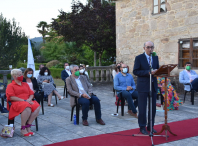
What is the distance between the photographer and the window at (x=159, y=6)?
39.7ft

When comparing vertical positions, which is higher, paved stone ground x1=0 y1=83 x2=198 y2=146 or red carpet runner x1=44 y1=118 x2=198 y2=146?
red carpet runner x1=44 y1=118 x2=198 y2=146

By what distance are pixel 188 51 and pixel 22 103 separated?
8.17 meters

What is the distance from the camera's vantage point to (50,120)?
6.54 m

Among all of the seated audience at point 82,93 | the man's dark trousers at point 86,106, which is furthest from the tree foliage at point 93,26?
the man's dark trousers at point 86,106

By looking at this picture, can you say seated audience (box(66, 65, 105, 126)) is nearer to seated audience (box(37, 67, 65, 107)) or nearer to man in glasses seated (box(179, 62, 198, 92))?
seated audience (box(37, 67, 65, 107))

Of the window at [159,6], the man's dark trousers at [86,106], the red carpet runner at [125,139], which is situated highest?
the window at [159,6]

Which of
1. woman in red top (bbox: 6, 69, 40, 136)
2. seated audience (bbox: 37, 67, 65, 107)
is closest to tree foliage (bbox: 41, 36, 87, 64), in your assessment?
seated audience (bbox: 37, 67, 65, 107)

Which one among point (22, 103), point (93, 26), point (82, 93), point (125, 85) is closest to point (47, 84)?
point (82, 93)

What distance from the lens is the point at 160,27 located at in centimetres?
1227

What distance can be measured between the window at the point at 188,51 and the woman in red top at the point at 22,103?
7766 mm

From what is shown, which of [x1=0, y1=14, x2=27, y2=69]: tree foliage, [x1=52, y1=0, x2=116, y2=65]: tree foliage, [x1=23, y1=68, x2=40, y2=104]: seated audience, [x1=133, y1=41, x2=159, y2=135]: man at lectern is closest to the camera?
[x1=133, y1=41, x2=159, y2=135]: man at lectern

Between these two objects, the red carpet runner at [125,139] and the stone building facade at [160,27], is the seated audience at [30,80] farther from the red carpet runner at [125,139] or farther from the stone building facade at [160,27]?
the stone building facade at [160,27]

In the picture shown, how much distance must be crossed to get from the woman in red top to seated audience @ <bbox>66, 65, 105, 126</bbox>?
1071 mm

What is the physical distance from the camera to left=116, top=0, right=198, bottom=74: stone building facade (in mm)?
11055
